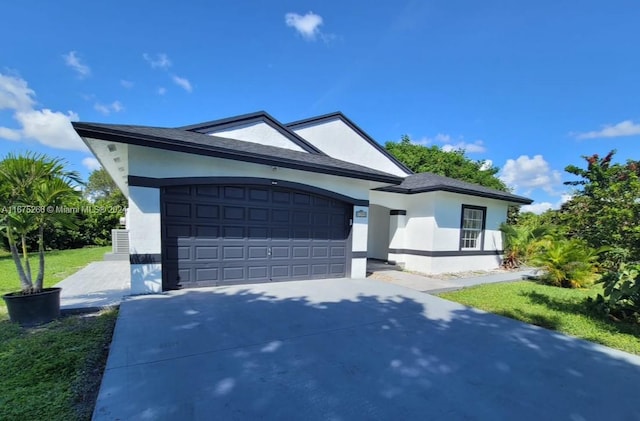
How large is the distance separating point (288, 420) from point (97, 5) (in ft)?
33.1

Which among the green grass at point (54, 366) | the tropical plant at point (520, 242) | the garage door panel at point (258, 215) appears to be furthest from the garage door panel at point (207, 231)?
the tropical plant at point (520, 242)

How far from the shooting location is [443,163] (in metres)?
27.7

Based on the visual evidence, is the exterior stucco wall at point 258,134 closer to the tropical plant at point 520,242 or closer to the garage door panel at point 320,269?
the garage door panel at point 320,269

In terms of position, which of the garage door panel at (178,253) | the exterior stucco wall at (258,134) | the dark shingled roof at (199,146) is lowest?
the garage door panel at (178,253)

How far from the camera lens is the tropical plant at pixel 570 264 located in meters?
Answer: 8.42

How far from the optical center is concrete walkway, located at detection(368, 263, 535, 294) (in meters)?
7.81

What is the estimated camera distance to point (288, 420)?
2.22m

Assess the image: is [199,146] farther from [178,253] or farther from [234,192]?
[178,253]

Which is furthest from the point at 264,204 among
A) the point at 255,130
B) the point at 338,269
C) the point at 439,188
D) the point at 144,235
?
the point at 439,188

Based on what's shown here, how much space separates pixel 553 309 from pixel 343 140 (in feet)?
Result: 25.3

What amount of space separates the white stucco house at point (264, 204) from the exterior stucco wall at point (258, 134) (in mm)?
29

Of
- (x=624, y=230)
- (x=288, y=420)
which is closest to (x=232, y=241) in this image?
(x=288, y=420)

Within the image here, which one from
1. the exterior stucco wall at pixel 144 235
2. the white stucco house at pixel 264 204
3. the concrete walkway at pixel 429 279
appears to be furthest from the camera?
the concrete walkway at pixel 429 279

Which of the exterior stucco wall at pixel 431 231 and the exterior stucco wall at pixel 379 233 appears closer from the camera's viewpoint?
the exterior stucco wall at pixel 431 231
